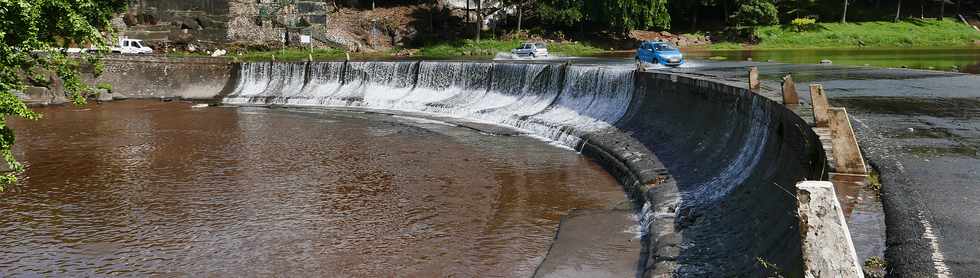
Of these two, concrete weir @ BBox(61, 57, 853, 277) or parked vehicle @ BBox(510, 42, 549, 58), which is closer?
concrete weir @ BBox(61, 57, 853, 277)

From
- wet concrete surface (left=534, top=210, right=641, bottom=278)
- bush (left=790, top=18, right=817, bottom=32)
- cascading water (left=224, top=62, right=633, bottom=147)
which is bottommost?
wet concrete surface (left=534, top=210, right=641, bottom=278)

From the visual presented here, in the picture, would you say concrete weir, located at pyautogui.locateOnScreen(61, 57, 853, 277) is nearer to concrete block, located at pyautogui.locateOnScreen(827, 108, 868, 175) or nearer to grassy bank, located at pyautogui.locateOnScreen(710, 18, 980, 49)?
concrete block, located at pyautogui.locateOnScreen(827, 108, 868, 175)

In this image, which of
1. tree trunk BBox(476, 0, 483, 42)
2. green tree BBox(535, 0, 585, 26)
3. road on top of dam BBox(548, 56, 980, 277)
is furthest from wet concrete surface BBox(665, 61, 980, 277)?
tree trunk BBox(476, 0, 483, 42)

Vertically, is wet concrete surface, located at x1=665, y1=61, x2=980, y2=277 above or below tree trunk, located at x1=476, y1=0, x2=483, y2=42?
below

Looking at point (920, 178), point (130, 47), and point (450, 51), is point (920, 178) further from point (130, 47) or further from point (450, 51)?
point (450, 51)

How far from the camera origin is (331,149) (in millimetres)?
24438

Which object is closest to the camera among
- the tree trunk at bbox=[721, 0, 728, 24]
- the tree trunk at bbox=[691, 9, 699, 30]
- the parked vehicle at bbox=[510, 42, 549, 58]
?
the parked vehicle at bbox=[510, 42, 549, 58]

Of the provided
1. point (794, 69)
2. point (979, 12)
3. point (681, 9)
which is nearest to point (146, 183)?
point (794, 69)

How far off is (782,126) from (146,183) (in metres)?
14.1

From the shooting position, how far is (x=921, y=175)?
9.97 m

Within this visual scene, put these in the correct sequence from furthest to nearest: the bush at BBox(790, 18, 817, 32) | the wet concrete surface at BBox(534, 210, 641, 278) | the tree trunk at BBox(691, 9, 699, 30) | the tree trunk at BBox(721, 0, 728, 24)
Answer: the tree trunk at BBox(691, 9, 699, 30) → the tree trunk at BBox(721, 0, 728, 24) → the bush at BBox(790, 18, 817, 32) → the wet concrete surface at BBox(534, 210, 641, 278)

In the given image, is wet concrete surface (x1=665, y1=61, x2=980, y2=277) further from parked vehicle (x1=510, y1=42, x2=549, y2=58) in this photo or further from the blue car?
parked vehicle (x1=510, y1=42, x2=549, y2=58)

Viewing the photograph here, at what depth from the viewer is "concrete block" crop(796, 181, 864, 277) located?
184 inches

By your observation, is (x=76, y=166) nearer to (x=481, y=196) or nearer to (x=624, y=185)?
(x=481, y=196)
